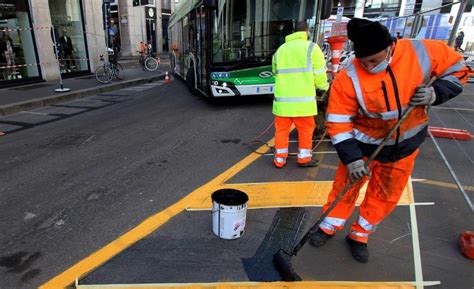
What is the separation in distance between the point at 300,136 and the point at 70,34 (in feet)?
45.6


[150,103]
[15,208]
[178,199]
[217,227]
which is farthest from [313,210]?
[150,103]

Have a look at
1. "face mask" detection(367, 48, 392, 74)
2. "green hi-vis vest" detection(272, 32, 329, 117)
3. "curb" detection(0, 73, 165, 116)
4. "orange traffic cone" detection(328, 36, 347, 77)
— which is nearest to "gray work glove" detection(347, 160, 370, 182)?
"face mask" detection(367, 48, 392, 74)

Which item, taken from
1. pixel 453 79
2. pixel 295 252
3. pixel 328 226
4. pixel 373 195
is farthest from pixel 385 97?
pixel 295 252

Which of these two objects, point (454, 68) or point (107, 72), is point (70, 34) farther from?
point (454, 68)

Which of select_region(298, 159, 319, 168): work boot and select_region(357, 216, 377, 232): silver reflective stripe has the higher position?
select_region(357, 216, 377, 232): silver reflective stripe

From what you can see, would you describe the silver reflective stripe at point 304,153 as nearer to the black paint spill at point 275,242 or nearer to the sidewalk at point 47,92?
the black paint spill at point 275,242

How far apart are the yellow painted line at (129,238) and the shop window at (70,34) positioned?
12561 mm

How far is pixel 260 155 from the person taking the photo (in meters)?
5.17

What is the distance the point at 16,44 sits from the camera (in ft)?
40.2

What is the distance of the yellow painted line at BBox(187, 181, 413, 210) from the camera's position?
363 cm

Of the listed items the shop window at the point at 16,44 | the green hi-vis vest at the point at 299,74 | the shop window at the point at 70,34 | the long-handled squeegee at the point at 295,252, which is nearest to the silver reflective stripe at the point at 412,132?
the long-handled squeegee at the point at 295,252

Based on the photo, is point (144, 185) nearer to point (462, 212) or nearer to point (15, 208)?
point (15, 208)

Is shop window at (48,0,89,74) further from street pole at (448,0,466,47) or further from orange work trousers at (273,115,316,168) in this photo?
street pole at (448,0,466,47)

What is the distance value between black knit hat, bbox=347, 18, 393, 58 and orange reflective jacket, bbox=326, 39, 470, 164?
0.19 metres
